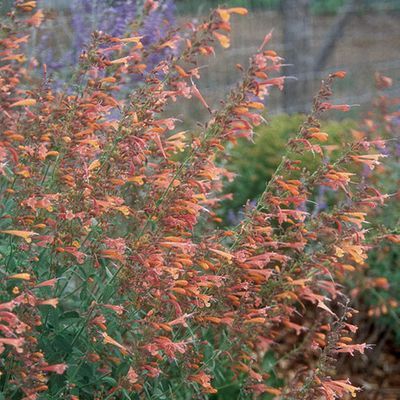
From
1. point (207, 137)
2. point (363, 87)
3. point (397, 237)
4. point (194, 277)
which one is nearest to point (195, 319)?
point (194, 277)

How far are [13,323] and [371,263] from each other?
3664 mm

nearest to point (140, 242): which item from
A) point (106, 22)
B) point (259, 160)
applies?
point (106, 22)

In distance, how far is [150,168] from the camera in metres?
3.54

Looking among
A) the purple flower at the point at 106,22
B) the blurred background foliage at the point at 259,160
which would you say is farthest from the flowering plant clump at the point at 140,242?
the blurred background foliage at the point at 259,160

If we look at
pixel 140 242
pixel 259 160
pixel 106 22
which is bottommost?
pixel 259 160

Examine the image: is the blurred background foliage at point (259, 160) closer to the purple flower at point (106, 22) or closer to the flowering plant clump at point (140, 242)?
the purple flower at point (106, 22)

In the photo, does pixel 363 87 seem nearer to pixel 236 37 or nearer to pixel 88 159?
pixel 236 37

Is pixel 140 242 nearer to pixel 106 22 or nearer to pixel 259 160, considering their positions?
pixel 106 22

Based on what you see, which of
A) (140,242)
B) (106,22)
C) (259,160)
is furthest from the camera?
(259,160)

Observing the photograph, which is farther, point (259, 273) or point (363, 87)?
point (363, 87)

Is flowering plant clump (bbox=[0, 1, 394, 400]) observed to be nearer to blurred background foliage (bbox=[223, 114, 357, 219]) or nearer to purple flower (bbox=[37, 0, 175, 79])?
purple flower (bbox=[37, 0, 175, 79])

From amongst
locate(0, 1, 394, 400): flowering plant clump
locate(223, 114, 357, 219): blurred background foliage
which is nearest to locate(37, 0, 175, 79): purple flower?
locate(223, 114, 357, 219): blurred background foliage

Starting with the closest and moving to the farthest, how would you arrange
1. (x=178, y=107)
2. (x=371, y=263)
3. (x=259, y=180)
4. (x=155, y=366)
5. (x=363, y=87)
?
1. (x=155, y=366)
2. (x=371, y=263)
3. (x=259, y=180)
4. (x=178, y=107)
5. (x=363, y=87)

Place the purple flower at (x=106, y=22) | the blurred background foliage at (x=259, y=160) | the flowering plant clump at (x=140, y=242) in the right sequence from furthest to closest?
the blurred background foliage at (x=259, y=160)
the purple flower at (x=106, y=22)
the flowering plant clump at (x=140, y=242)
